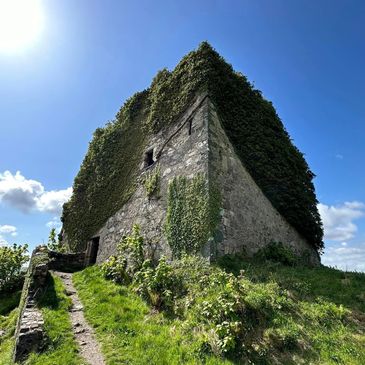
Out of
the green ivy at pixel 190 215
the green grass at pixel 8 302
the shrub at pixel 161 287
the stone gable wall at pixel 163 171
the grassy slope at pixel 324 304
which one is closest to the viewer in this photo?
the grassy slope at pixel 324 304

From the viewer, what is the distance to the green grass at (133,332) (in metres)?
5.67

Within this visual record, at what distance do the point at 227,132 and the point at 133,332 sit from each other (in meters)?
7.79

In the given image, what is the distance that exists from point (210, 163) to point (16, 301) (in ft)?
33.5

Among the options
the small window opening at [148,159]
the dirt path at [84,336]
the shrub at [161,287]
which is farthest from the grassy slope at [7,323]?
the small window opening at [148,159]

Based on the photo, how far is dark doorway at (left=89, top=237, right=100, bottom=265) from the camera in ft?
48.1

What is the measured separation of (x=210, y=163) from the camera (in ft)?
33.7

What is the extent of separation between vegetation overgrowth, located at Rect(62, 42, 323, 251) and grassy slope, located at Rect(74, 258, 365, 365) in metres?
4.62

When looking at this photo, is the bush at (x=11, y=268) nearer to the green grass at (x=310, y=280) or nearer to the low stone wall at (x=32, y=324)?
the low stone wall at (x=32, y=324)

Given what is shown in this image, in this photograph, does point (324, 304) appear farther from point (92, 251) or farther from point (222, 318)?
point (92, 251)

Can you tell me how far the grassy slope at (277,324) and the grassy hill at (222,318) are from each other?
0.06ft

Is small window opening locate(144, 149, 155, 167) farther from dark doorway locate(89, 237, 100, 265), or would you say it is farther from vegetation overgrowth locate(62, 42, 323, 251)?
dark doorway locate(89, 237, 100, 265)

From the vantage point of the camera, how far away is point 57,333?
6.76m

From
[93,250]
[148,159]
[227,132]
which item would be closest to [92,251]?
[93,250]

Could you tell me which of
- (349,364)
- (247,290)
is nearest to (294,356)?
(349,364)
